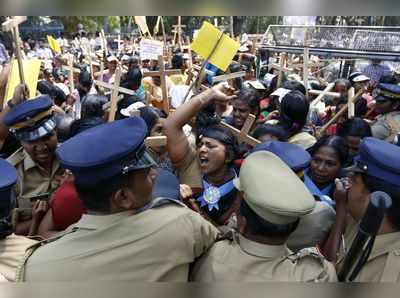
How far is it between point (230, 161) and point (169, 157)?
300 millimetres

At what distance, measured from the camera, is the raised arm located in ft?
6.18

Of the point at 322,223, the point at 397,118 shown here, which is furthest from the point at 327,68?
the point at 322,223

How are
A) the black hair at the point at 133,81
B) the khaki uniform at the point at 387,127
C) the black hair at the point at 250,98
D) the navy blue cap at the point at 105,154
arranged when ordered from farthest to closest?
1. the black hair at the point at 133,81
2. the black hair at the point at 250,98
3. the khaki uniform at the point at 387,127
4. the navy blue cap at the point at 105,154

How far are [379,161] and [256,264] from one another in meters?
0.45

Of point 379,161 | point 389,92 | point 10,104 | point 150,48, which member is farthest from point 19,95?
point 150,48

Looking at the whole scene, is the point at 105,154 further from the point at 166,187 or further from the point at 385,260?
the point at 385,260

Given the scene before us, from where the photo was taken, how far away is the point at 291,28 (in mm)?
9867

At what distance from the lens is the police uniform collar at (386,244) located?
90cm

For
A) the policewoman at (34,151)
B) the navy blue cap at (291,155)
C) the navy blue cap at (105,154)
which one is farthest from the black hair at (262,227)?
the policewoman at (34,151)

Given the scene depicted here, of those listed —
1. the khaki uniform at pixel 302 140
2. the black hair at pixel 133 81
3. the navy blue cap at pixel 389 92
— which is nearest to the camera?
the khaki uniform at pixel 302 140

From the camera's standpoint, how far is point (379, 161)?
109cm

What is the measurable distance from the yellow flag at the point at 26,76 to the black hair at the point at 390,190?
5.30 ft

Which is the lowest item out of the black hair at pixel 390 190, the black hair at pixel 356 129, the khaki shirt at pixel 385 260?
the black hair at pixel 356 129

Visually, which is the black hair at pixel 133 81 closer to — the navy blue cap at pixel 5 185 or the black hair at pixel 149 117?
the black hair at pixel 149 117
